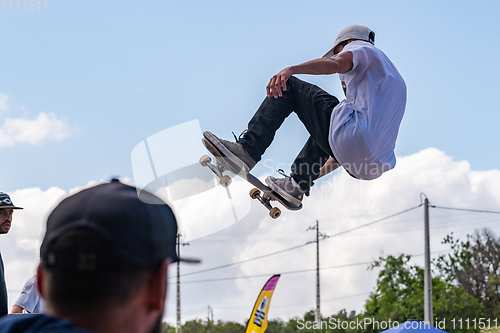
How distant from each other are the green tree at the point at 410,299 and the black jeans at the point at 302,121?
2403 cm

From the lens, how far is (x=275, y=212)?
4.83 metres

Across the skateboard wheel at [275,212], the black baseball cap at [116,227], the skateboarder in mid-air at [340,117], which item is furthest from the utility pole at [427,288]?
the black baseball cap at [116,227]

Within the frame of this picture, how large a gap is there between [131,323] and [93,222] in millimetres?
230

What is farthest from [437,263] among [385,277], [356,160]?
[356,160]


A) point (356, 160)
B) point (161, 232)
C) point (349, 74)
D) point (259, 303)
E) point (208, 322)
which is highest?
point (349, 74)

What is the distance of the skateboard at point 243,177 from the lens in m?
4.36

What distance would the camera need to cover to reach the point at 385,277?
105 ft

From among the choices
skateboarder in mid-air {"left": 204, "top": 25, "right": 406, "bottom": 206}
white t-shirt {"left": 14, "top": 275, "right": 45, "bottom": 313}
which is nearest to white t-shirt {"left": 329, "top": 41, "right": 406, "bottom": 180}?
skateboarder in mid-air {"left": 204, "top": 25, "right": 406, "bottom": 206}

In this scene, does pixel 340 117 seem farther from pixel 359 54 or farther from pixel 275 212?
pixel 275 212

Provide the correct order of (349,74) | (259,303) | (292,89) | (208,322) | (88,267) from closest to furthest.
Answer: (88,267)
(349,74)
(292,89)
(259,303)
(208,322)

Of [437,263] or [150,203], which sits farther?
[437,263]

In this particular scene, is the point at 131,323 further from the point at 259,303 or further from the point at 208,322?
the point at 208,322

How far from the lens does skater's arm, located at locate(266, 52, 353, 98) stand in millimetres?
3569

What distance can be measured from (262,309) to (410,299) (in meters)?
16.8
